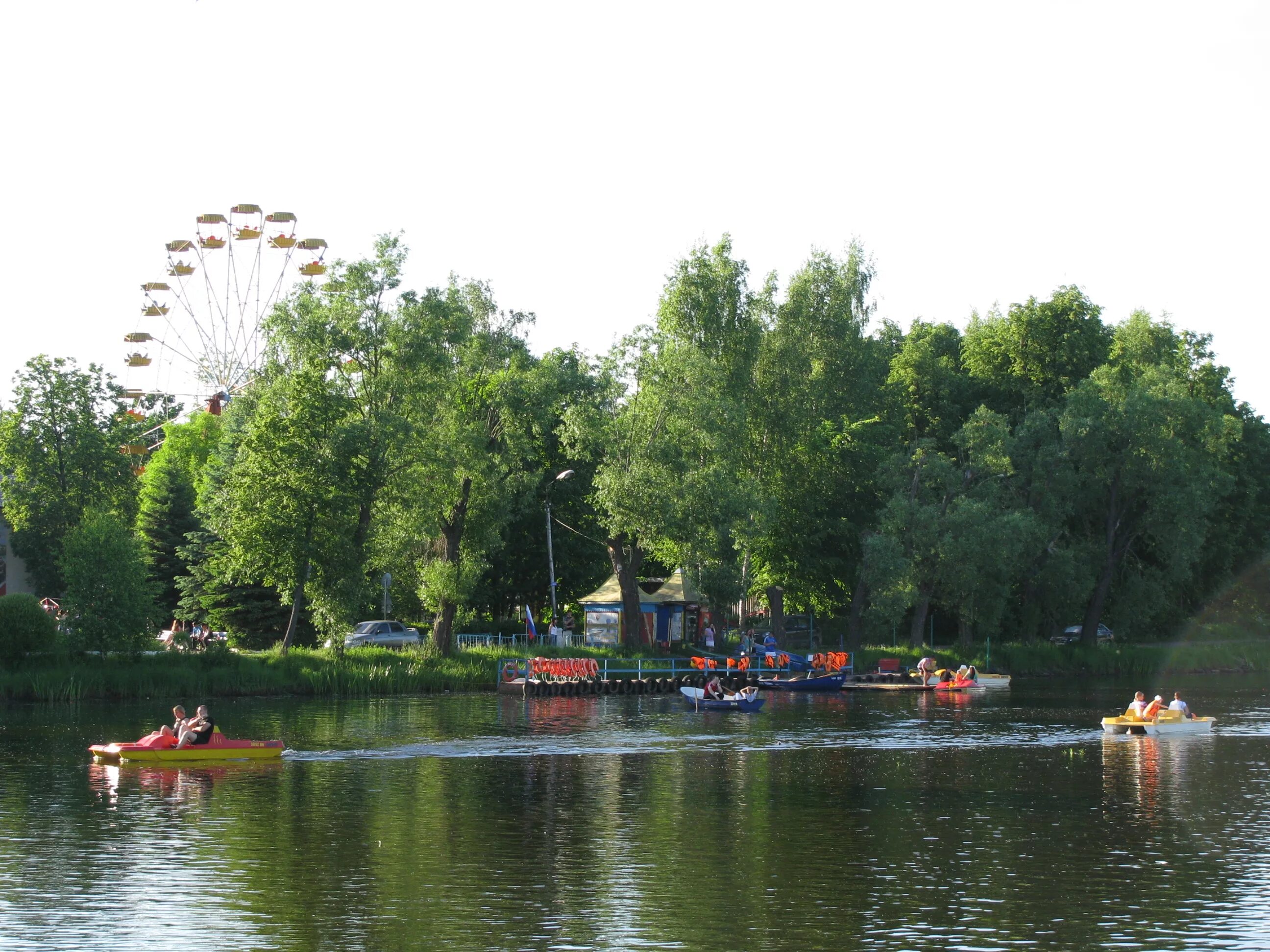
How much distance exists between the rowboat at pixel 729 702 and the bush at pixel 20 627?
2549 centimetres

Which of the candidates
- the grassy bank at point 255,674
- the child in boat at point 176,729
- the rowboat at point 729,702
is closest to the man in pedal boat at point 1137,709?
the rowboat at point 729,702

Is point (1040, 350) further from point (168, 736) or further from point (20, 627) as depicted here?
point (168, 736)

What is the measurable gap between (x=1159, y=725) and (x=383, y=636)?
37.1 meters

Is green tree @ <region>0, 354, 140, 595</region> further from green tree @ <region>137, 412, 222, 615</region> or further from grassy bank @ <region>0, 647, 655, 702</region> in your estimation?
grassy bank @ <region>0, 647, 655, 702</region>

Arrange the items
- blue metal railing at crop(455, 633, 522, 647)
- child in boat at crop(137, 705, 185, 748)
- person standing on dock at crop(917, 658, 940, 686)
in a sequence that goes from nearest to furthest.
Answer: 1. child in boat at crop(137, 705, 185, 748)
2. person standing on dock at crop(917, 658, 940, 686)
3. blue metal railing at crop(455, 633, 522, 647)

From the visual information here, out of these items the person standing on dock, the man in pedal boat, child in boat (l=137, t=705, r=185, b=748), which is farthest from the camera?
the person standing on dock

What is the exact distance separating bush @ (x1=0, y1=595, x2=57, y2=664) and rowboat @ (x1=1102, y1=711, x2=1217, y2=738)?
131 ft

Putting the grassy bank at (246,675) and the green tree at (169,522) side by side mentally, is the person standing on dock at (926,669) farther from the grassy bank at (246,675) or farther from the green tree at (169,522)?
the green tree at (169,522)

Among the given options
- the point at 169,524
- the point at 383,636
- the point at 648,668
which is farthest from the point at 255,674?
the point at 169,524

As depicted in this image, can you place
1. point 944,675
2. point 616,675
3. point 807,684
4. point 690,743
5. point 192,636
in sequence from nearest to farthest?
point 690,743 → point 616,675 → point 192,636 → point 807,684 → point 944,675

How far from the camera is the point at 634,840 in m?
26.7

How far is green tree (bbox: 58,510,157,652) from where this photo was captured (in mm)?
54875

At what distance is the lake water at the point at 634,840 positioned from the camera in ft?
65.6

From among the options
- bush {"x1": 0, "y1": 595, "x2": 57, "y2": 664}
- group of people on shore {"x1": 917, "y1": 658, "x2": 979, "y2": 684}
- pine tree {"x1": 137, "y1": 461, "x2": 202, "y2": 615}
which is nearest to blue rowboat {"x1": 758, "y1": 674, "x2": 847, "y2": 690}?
group of people on shore {"x1": 917, "y1": 658, "x2": 979, "y2": 684}
